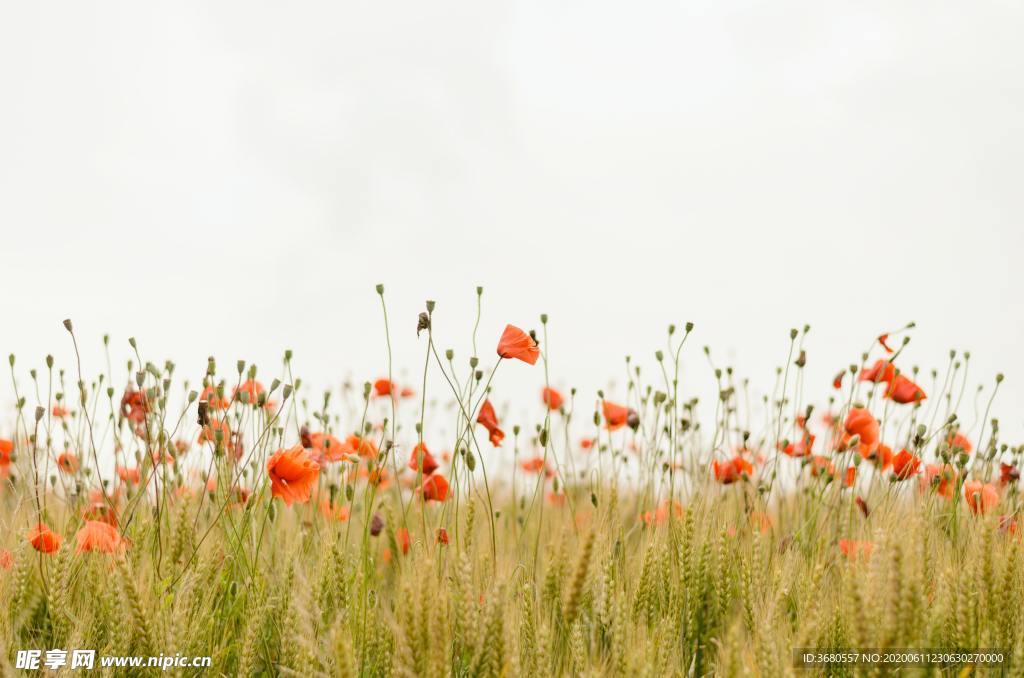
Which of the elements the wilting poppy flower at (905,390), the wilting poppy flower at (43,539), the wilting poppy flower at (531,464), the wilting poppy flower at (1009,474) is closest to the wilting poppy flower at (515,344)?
the wilting poppy flower at (43,539)

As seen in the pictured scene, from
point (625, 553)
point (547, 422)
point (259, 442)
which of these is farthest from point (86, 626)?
point (625, 553)

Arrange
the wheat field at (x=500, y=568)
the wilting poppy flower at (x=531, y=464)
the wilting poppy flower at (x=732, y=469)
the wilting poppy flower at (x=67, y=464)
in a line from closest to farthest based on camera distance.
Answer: the wheat field at (x=500, y=568) → the wilting poppy flower at (x=67, y=464) → the wilting poppy flower at (x=732, y=469) → the wilting poppy flower at (x=531, y=464)

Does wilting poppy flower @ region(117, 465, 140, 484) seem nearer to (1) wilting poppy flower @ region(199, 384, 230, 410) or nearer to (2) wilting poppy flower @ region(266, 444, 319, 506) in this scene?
(1) wilting poppy flower @ region(199, 384, 230, 410)

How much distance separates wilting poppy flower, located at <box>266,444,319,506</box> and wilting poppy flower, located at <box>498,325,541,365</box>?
2.27 ft

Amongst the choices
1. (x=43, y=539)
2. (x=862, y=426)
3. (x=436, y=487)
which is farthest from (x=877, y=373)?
A: (x=43, y=539)

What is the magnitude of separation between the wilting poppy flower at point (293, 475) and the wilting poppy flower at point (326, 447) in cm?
37

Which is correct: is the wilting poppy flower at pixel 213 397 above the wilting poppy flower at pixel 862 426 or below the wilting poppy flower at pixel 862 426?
above

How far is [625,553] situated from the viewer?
3.15 m

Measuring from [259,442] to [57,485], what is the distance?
58.4 inches

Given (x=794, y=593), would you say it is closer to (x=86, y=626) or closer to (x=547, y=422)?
(x=547, y=422)

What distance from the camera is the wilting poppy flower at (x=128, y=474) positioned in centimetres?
352

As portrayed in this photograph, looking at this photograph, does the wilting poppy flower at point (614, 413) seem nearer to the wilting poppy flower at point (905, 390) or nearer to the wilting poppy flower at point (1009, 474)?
the wilting poppy flower at point (905, 390)

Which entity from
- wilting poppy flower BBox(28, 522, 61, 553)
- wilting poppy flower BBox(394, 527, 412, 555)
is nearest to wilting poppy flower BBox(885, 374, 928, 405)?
wilting poppy flower BBox(394, 527, 412, 555)

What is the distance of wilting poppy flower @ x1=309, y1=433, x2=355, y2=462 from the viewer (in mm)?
3172
